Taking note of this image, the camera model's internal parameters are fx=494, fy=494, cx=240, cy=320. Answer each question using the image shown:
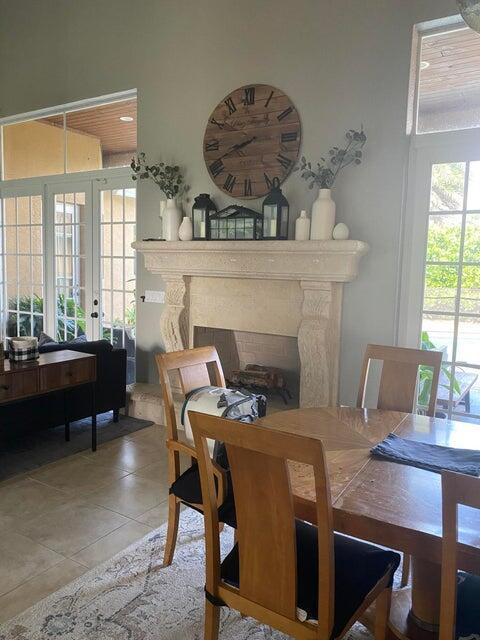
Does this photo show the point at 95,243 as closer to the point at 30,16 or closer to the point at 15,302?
the point at 15,302

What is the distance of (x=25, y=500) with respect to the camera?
9.73 ft

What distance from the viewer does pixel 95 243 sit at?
208 inches

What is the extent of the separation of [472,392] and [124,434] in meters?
2.69

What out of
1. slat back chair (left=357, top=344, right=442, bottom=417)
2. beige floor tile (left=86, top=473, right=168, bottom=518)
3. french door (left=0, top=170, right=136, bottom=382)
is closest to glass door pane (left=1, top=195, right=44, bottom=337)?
french door (left=0, top=170, right=136, bottom=382)

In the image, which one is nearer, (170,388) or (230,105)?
(170,388)

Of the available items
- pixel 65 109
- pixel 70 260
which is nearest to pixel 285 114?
pixel 65 109

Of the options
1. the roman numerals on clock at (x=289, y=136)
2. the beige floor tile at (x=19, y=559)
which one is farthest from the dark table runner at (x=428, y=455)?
the roman numerals on clock at (x=289, y=136)

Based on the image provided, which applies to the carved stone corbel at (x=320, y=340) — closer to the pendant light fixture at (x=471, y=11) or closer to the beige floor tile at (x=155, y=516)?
the beige floor tile at (x=155, y=516)

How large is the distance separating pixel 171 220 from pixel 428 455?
Answer: 3124 millimetres

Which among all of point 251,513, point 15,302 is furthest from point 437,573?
point 15,302

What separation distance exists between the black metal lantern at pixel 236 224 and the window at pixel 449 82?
1355mm

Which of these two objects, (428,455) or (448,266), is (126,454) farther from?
(448,266)

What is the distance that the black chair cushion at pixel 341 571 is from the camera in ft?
4.60

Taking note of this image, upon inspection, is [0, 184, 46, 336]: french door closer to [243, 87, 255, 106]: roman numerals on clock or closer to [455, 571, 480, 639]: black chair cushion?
[243, 87, 255, 106]: roman numerals on clock
